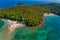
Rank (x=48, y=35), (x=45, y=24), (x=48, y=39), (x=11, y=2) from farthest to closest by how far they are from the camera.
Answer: (x=11, y=2)
(x=45, y=24)
(x=48, y=35)
(x=48, y=39)

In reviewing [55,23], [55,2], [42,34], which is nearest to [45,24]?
[55,23]

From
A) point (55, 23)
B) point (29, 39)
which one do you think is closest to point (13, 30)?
point (29, 39)

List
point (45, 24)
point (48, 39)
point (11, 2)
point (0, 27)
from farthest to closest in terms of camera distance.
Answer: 1. point (11, 2)
2. point (45, 24)
3. point (0, 27)
4. point (48, 39)

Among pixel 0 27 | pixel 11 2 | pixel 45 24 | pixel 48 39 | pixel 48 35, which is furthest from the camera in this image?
pixel 11 2

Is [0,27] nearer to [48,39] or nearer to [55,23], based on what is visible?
[48,39]

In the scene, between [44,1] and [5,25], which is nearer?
[5,25]

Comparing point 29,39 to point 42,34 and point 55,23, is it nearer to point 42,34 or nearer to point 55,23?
point 42,34

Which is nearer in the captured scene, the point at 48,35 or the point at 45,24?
the point at 48,35

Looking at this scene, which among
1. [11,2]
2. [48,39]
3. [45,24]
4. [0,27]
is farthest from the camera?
[11,2]
